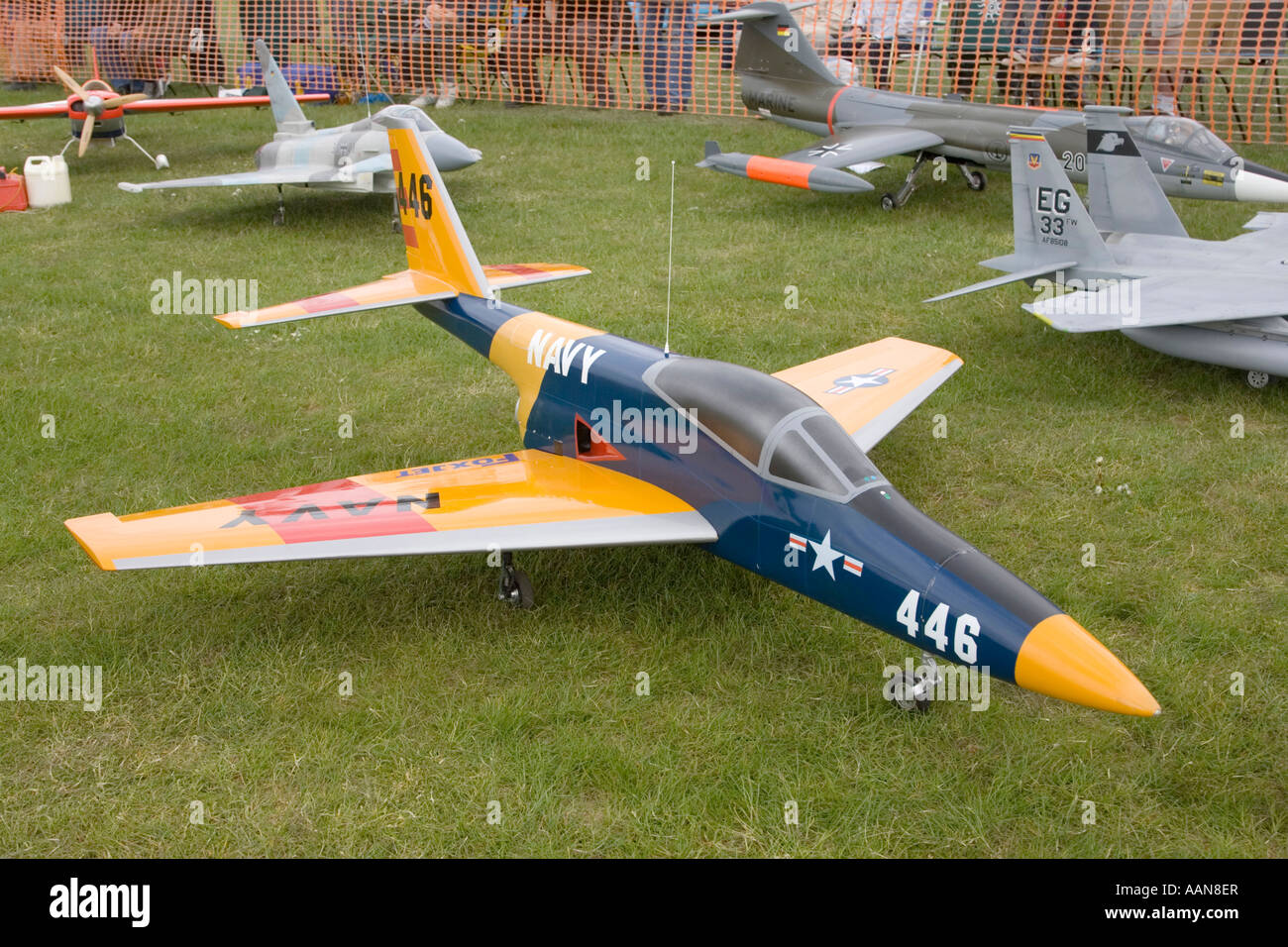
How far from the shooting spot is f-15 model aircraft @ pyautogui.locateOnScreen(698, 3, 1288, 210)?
13.6 m

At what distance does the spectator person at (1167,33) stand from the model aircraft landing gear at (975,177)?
3.92 meters

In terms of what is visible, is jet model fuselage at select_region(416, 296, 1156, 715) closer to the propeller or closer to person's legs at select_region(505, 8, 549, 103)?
the propeller

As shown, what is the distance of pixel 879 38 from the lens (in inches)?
875

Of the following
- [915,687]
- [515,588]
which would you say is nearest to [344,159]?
[515,588]

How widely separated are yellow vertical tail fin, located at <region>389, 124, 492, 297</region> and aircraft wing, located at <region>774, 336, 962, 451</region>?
278cm

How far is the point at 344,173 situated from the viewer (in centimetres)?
1558

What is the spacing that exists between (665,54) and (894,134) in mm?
9153

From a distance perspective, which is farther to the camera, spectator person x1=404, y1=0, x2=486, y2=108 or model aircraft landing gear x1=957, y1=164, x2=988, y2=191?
spectator person x1=404, y1=0, x2=486, y2=108

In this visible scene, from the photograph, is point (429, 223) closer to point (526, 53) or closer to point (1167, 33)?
point (1167, 33)

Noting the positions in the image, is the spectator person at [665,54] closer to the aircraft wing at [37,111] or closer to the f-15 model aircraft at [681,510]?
the aircraft wing at [37,111]

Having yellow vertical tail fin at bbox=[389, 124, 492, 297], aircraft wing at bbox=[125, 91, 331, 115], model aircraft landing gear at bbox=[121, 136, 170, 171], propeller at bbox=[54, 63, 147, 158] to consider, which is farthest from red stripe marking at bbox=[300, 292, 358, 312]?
model aircraft landing gear at bbox=[121, 136, 170, 171]

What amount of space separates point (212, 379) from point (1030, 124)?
11243mm

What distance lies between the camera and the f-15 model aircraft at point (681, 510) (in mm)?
5215

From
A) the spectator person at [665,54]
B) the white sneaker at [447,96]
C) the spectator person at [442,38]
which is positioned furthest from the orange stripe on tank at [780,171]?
the spectator person at [442,38]
